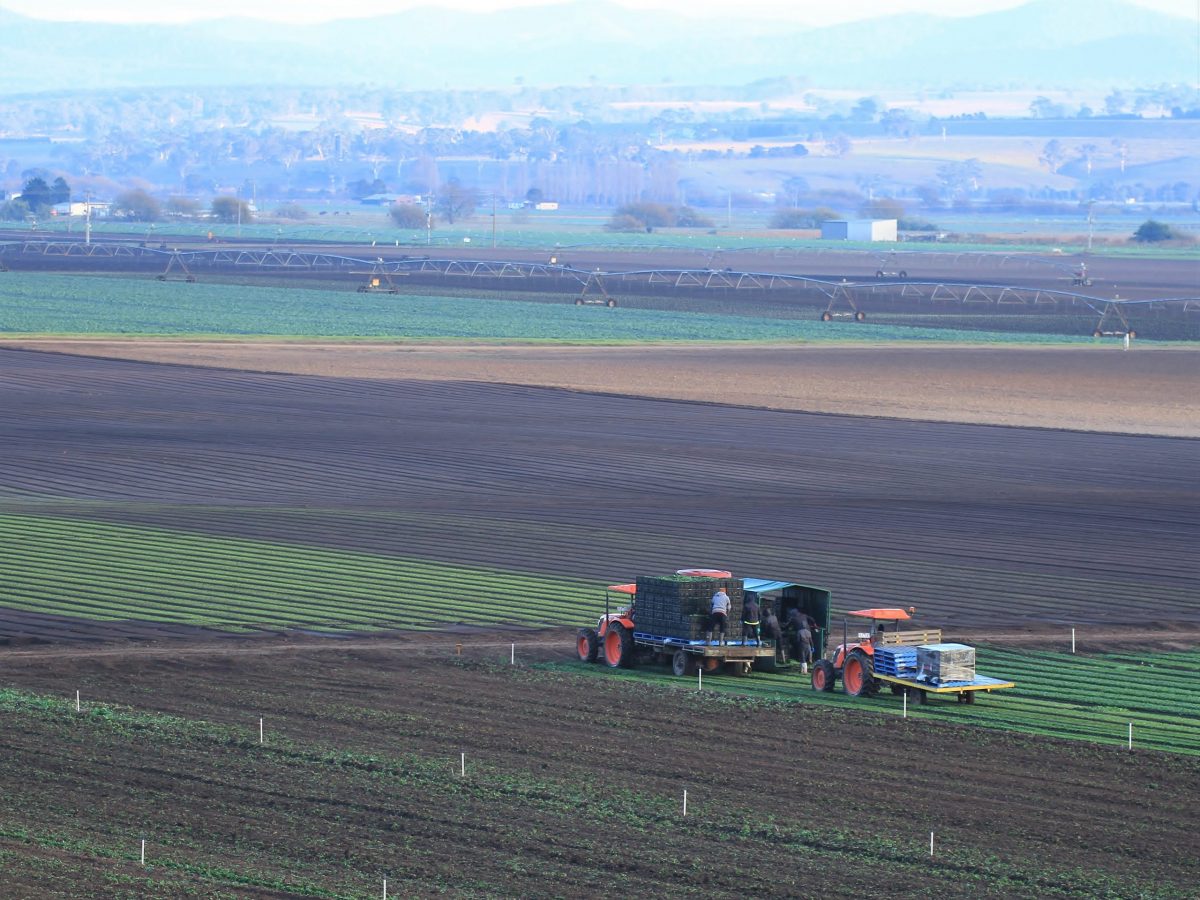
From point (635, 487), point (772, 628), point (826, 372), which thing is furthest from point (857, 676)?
point (826, 372)

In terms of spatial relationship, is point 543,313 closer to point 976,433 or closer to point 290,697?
point 976,433

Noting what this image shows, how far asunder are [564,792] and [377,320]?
66213mm

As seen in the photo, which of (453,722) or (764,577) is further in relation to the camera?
(764,577)

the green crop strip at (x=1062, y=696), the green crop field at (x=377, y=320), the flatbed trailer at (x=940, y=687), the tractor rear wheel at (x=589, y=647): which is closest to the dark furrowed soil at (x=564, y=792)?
the green crop strip at (x=1062, y=696)

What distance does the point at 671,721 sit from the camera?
834 inches

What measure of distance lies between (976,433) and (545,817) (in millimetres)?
32448

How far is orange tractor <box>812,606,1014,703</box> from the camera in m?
22.1

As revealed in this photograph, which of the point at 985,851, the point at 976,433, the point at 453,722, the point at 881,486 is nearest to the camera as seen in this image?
the point at 985,851

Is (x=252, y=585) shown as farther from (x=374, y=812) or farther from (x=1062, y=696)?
(x=1062, y=696)

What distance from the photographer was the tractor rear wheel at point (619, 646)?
959 inches

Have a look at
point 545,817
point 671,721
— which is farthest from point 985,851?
point 671,721

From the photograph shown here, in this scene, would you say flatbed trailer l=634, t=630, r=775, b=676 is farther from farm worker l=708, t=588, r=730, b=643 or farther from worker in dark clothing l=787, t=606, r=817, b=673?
worker in dark clothing l=787, t=606, r=817, b=673

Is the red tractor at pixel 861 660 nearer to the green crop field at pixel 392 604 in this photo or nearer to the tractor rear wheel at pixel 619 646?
the green crop field at pixel 392 604

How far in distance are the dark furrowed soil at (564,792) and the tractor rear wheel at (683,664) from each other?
39.4 inches
